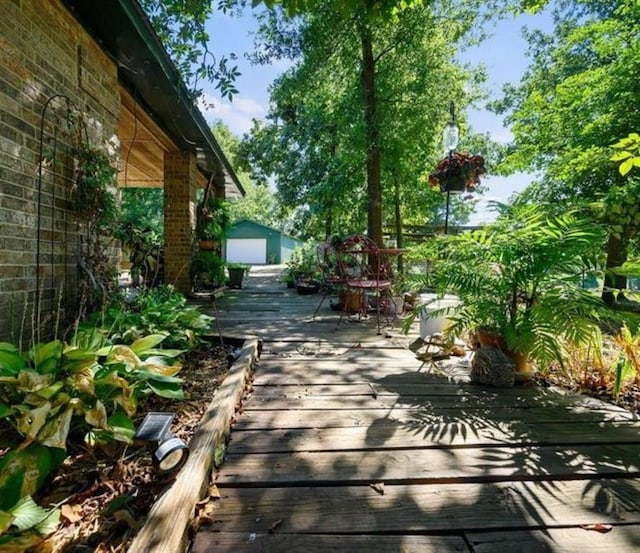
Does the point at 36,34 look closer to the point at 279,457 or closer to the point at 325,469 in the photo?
the point at 279,457

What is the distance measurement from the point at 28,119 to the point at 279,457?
2.33 metres

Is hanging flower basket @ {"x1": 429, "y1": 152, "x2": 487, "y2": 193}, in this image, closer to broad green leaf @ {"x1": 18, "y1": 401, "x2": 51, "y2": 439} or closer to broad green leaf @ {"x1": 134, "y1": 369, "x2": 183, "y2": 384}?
broad green leaf @ {"x1": 134, "y1": 369, "x2": 183, "y2": 384}

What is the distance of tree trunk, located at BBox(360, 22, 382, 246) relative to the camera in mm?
5594

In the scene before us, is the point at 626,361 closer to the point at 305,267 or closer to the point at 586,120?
the point at 586,120

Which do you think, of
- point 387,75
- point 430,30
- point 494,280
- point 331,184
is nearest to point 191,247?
point 331,184

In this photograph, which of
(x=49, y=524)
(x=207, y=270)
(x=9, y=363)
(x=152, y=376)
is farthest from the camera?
(x=207, y=270)

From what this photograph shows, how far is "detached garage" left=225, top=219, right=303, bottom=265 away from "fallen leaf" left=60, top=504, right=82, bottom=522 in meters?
22.3

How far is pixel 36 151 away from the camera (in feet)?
7.16

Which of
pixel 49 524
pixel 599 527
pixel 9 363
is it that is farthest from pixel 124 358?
pixel 599 527

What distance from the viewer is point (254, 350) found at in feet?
8.80

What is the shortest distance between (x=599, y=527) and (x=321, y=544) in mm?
807

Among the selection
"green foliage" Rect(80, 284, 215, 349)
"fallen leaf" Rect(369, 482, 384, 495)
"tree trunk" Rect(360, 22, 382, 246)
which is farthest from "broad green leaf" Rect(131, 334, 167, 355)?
"tree trunk" Rect(360, 22, 382, 246)

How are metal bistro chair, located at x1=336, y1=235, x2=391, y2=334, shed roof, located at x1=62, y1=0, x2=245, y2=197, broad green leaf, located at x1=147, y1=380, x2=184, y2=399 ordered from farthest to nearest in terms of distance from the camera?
metal bistro chair, located at x1=336, y1=235, x2=391, y2=334 → shed roof, located at x1=62, y1=0, x2=245, y2=197 → broad green leaf, located at x1=147, y1=380, x2=184, y2=399

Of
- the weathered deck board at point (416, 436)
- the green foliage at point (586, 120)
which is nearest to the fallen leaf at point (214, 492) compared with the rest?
the weathered deck board at point (416, 436)
